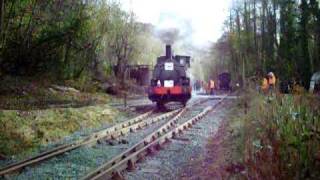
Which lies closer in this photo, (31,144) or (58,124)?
(31,144)

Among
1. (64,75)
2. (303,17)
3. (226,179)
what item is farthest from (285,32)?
(226,179)

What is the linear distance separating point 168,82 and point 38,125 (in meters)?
11.1

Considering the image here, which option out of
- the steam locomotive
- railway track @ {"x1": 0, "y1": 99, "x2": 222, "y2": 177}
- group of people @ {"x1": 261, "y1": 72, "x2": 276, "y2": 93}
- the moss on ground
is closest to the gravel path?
railway track @ {"x1": 0, "y1": 99, "x2": 222, "y2": 177}

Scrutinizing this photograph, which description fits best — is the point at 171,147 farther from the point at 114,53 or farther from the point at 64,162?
the point at 114,53

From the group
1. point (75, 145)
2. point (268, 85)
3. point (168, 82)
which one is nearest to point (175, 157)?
point (75, 145)

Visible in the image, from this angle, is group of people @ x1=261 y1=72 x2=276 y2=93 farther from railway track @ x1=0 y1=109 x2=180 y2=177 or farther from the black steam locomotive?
the black steam locomotive

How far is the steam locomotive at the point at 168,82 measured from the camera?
2542 centimetres

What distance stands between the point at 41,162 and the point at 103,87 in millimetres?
27102

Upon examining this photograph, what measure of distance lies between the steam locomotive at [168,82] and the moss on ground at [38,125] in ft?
19.7

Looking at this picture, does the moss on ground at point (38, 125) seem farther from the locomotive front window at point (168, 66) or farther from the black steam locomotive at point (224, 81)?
the black steam locomotive at point (224, 81)

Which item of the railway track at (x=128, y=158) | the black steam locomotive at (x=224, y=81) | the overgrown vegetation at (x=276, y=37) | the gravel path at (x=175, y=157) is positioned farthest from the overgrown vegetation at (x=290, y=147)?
the black steam locomotive at (x=224, y=81)

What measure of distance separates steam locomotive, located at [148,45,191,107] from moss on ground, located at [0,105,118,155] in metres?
6.01

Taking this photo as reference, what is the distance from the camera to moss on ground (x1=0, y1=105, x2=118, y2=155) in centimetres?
1304

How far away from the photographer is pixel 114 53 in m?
48.8
